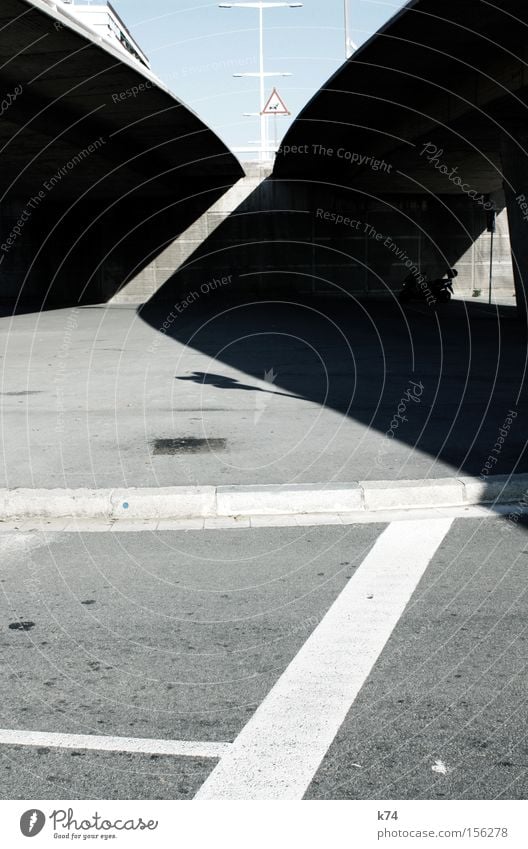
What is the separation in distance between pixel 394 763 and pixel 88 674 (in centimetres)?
163

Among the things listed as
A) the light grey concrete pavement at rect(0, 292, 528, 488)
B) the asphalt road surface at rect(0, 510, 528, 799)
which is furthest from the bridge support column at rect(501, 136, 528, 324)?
the asphalt road surface at rect(0, 510, 528, 799)

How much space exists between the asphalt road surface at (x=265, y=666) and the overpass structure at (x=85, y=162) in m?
12.1

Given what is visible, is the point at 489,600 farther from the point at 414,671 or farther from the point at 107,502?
the point at 107,502

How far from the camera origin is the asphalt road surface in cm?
380

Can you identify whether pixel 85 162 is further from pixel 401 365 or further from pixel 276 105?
pixel 401 365

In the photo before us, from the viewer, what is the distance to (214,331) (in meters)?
25.7

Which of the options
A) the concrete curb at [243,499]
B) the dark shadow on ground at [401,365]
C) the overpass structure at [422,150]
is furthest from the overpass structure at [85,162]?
the concrete curb at [243,499]

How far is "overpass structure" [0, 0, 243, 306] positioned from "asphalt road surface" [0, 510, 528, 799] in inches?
477

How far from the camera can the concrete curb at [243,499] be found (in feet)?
25.8

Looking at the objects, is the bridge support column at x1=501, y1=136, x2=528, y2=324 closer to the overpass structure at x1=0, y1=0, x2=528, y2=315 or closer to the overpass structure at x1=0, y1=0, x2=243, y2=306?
the overpass structure at x1=0, y1=0, x2=528, y2=315

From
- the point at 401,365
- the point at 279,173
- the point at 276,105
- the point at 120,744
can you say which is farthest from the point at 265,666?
the point at 279,173

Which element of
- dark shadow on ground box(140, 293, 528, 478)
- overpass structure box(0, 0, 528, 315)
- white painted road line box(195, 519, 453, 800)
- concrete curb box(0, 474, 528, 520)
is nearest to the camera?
white painted road line box(195, 519, 453, 800)

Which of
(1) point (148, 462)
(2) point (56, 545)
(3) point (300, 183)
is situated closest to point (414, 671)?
(2) point (56, 545)

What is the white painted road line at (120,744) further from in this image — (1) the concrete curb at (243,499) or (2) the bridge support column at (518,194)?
(2) the bridge support column at (518,194)
